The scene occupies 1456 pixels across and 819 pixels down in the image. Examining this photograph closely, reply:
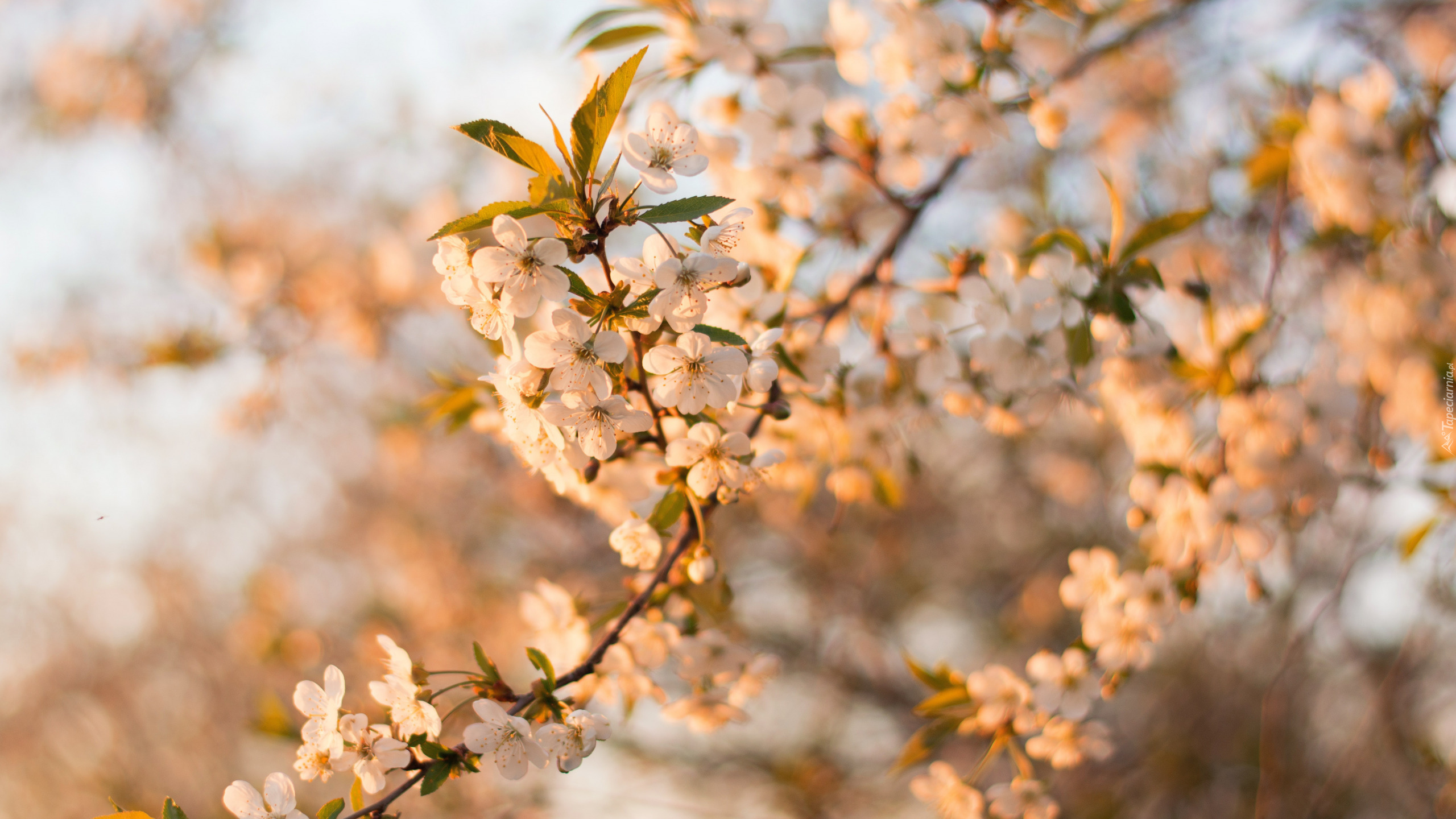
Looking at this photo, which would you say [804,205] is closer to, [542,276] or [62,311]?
[542,276]

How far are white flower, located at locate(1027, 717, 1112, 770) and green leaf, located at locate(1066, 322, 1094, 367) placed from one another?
25.9 inches

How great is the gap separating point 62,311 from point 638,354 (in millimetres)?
4224

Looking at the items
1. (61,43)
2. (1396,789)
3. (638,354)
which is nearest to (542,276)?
(638,354)

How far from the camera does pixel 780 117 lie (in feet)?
5.28

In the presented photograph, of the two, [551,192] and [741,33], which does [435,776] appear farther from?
[741,33]

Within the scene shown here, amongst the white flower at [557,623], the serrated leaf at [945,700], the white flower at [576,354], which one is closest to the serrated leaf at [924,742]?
the serrated leaf at [945,700]

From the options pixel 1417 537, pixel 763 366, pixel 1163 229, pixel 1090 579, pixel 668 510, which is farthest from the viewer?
pixel 1417 537

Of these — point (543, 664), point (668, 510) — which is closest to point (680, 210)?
point (668, 510)

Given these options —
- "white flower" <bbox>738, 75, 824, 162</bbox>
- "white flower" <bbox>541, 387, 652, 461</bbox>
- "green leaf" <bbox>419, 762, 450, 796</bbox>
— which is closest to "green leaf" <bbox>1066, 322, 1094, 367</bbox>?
"white flower" <bbox>738, 75, 824, 162</bbox>

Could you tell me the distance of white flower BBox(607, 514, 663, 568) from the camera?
3.71 feet

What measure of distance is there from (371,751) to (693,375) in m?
0.60

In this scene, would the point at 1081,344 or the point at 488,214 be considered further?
the point at 1081,344

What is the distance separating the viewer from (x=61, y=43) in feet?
11.8

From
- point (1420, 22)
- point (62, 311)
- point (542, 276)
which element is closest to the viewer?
point (542, 276)
